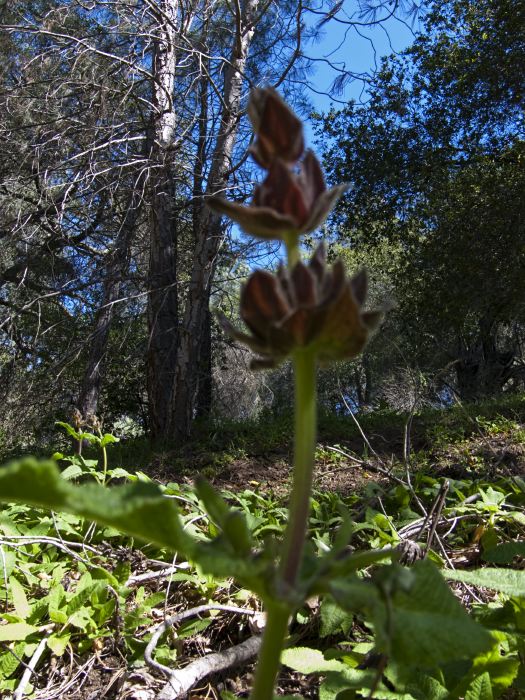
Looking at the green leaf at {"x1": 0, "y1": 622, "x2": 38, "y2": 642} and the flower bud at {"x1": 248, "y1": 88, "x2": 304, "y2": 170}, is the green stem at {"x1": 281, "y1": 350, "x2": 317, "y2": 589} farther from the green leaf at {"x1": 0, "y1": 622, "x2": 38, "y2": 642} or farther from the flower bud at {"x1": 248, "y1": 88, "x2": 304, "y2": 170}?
the green leaf at {"x1": 0, "y1": 622, "x2": 38, "y2": 642}

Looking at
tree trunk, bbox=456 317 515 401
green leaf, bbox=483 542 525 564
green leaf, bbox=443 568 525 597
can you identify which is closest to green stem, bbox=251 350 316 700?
green leaf, bbox=443 568 525 597

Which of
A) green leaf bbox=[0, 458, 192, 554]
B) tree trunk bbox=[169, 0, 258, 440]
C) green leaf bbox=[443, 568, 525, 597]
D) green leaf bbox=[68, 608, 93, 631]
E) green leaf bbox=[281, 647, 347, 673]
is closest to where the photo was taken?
green leaf bbox=[0, 458, 192, 554]

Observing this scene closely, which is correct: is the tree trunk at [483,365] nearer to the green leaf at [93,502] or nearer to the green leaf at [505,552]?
the green leaf at [505,552]

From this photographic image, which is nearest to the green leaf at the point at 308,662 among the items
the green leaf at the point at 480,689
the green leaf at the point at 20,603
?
the green leaf at the point at 480,689

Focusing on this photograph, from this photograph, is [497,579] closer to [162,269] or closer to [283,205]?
[283,205]

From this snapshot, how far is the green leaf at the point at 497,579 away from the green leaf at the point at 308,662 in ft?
1.03

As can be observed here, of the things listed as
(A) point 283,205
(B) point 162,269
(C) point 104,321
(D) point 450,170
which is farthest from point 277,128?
(D) point 450,170

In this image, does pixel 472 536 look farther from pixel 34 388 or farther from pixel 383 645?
pixel 34 388

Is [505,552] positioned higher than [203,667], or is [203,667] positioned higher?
[505,552]

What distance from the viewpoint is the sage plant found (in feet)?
1.69

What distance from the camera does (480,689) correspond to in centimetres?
94

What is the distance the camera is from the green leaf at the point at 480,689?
93cm

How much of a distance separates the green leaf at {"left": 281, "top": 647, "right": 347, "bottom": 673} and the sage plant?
65cm

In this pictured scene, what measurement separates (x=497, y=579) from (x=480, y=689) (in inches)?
7.3
